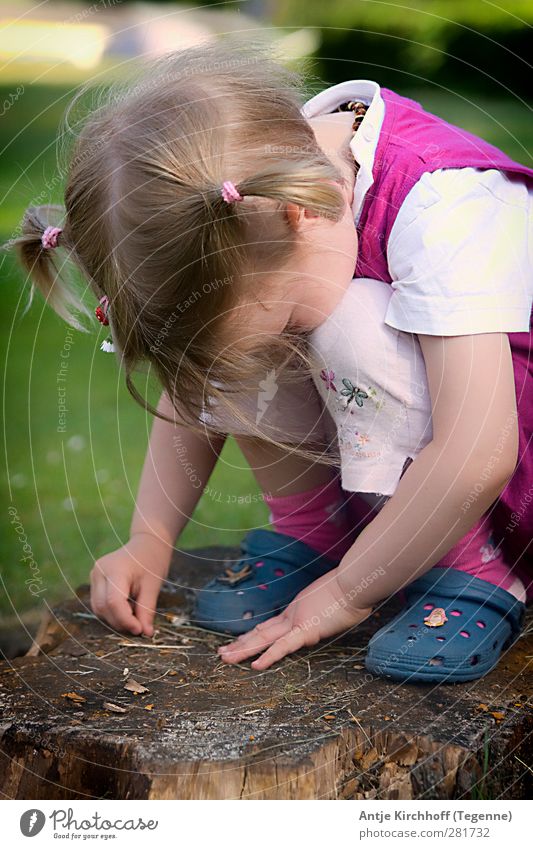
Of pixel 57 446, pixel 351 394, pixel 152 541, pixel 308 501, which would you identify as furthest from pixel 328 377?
pixel 57 446

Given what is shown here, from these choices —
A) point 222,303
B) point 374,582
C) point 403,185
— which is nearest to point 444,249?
point 403,185

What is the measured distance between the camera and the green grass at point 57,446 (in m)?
1.35

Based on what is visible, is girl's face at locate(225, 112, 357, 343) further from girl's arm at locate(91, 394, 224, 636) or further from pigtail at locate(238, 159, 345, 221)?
girl's arm at locate(91, 394, 224, 636)

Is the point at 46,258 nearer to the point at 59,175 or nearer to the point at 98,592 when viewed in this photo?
the point at 59,175

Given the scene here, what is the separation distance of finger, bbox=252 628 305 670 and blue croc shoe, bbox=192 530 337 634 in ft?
0.30

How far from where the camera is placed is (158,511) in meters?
1.09

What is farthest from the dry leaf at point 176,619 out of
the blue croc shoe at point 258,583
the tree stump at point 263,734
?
the tree stump at point 263,734

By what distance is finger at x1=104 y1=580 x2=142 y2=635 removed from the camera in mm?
1007

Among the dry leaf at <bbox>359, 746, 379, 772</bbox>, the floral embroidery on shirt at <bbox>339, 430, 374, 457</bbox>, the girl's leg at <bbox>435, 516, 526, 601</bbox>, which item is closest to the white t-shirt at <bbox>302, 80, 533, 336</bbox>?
the floral embroidery on shirt at <bbox>339, 430, 374, 457</bbox>

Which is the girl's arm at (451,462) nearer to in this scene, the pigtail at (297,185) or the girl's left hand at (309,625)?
the girl's left hand at (309,625)

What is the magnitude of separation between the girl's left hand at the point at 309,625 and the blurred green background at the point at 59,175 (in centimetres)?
32

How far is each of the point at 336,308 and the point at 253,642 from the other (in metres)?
0.32
